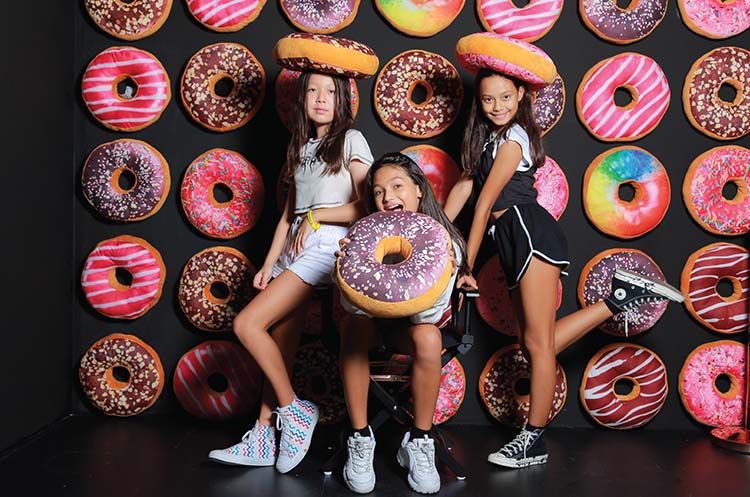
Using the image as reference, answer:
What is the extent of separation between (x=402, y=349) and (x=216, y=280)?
915 millimetres

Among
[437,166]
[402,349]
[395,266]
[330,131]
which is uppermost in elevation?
[330,131]

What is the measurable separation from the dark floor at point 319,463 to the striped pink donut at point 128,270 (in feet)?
1.44

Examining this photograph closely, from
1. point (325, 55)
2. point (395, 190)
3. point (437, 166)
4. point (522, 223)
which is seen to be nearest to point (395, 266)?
point (395, 190)

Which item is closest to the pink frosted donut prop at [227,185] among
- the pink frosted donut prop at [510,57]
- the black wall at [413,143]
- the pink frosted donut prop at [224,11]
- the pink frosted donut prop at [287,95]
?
the black wall at [413,143]

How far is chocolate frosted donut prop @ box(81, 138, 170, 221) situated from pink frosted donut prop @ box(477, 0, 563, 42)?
1347 millimetres

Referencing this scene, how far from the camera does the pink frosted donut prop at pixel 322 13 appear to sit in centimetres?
249

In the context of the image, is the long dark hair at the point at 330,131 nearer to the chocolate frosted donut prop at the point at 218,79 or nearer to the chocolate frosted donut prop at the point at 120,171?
the chocolate frosted donut prop at the point at 218,79

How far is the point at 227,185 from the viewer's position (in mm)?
2553

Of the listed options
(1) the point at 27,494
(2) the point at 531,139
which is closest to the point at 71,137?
(1) the point at 27,494

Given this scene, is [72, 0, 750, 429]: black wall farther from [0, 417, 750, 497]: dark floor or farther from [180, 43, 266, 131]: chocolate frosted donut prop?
[0, 417, 750, 497]: dark floor

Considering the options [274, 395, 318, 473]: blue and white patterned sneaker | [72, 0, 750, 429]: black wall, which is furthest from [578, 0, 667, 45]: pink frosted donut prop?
[274, 395, 318, 473]: blue and white patterned sneaker

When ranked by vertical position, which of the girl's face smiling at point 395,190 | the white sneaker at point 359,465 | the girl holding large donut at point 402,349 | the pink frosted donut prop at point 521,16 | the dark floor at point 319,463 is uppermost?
the pink frosted donut prop at point 521,16

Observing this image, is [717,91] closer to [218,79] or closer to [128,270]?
[218,79]

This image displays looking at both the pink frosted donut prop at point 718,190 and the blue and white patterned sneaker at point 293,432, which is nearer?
the blue and white patterned sneaker at point 293,432
